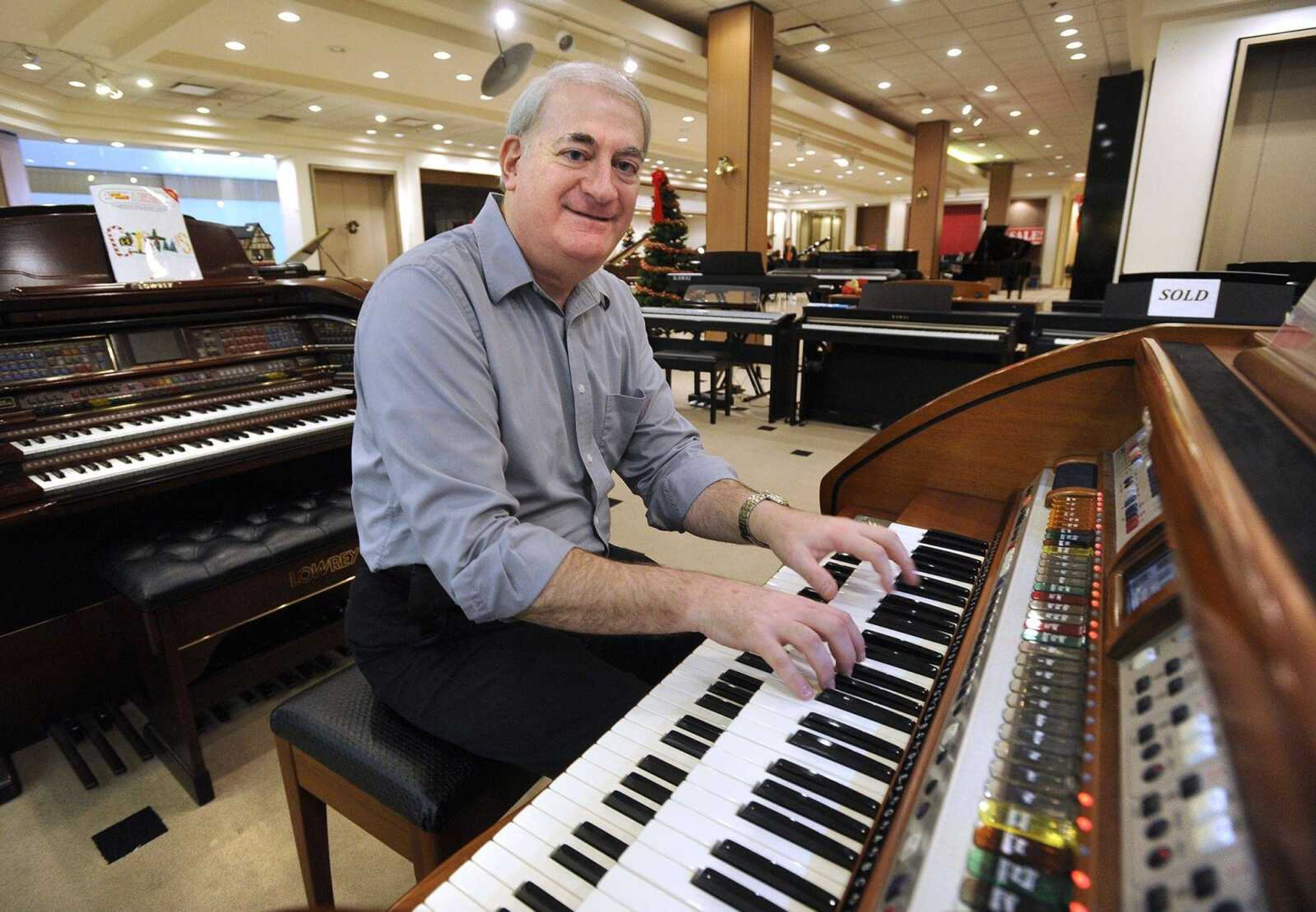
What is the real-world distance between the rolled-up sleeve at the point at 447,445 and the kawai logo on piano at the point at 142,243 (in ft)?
5.30

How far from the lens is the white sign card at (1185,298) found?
2990 mm

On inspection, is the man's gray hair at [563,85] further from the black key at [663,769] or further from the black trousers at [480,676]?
the black key at [663,769]

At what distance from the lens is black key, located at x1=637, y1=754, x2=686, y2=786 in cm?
74

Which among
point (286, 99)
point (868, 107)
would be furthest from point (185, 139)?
point (868, 107)

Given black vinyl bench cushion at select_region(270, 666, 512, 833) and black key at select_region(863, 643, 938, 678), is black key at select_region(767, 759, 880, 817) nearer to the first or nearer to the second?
black key at select_region(863, 643, 938, 678)

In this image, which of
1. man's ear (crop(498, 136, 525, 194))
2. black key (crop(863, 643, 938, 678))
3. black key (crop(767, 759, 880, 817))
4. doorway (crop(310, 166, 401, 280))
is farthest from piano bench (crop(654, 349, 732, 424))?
doorway (crop(310, 166, 401, 280))

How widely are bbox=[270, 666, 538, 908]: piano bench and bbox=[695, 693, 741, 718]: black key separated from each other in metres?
0.46

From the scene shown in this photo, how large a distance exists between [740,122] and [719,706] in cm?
803

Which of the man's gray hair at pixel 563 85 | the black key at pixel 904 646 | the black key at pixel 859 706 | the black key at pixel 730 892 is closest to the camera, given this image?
the black key at pixel 730 892

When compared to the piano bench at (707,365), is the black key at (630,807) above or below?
Result: above

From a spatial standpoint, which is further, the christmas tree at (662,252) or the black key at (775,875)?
the christmas tree at (662,252)

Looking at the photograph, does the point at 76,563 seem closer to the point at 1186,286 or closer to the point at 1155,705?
the point at 1155,705

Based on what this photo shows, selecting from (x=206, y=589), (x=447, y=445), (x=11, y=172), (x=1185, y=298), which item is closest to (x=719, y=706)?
(x=447, y=445)

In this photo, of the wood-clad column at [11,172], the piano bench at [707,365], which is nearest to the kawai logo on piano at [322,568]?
the piano bench at [707,365]
